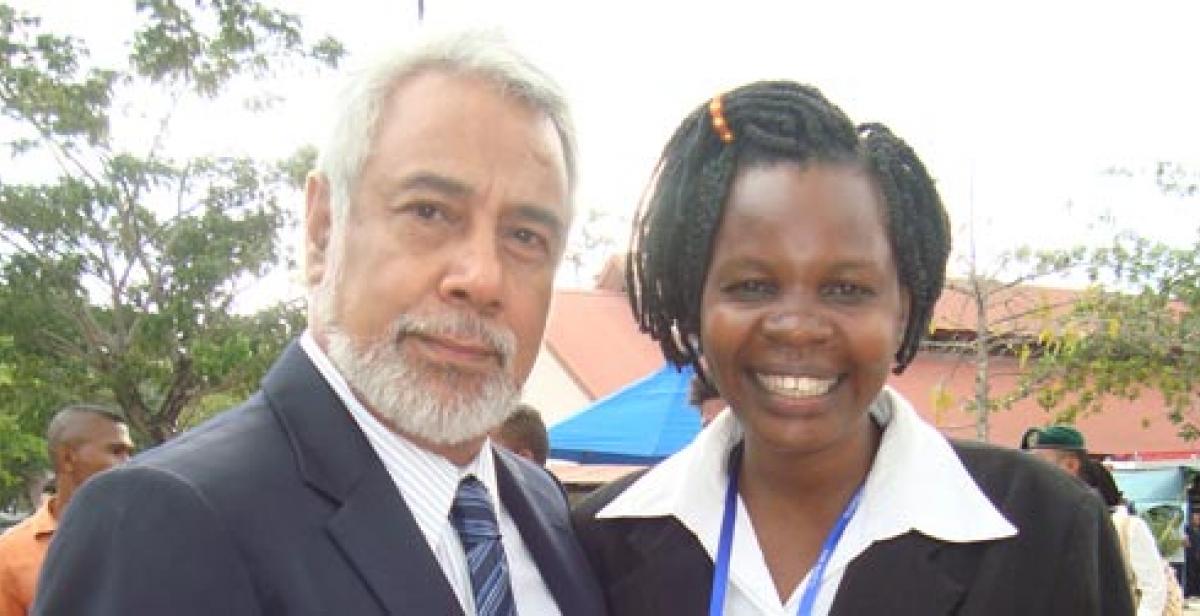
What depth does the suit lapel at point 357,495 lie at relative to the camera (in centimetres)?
195

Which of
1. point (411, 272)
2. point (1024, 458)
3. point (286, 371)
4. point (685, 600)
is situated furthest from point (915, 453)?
point (286, 371)

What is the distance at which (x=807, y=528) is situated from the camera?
8.52 feet

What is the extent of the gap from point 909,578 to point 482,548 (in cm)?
82

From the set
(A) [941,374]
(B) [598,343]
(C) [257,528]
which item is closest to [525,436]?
(C) [257,528]

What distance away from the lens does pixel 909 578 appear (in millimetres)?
2340

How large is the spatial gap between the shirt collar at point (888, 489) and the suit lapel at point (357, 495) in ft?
2.49

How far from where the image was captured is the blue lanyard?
2.39m

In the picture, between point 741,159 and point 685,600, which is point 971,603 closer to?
point 685,600

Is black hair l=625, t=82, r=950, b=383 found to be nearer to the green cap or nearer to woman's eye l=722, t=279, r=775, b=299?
woman's eye l=722, t=279, r=775, b=299

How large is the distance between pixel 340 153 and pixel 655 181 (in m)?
0.82

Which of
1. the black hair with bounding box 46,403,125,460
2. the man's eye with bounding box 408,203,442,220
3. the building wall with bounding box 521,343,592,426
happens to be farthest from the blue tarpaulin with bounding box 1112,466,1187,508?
the man's eye with bounding box 408,203,442,220

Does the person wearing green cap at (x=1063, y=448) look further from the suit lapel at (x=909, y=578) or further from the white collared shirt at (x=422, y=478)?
the white collared shirt at (x=422, y=478)

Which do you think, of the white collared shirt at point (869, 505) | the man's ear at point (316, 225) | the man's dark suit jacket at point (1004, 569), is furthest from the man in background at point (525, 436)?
the man's ear at point (316, 225)

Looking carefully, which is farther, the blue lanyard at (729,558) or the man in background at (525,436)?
the man in background at (525,436)
